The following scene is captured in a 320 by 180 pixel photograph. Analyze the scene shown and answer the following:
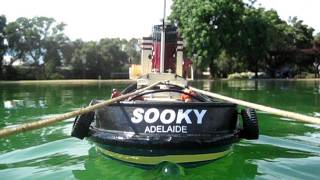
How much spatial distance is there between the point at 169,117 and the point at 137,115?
18.0 inches

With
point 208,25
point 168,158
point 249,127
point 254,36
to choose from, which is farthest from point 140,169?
point 254,36

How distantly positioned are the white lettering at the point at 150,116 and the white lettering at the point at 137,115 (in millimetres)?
76

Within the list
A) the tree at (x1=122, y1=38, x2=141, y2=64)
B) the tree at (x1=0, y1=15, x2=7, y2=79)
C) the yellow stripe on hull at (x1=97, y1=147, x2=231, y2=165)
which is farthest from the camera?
the tree at (x1=122, y1=38, x2=141, y2=64)

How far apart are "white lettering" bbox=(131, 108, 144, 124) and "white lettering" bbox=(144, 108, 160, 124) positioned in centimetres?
8

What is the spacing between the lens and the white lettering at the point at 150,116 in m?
7.02

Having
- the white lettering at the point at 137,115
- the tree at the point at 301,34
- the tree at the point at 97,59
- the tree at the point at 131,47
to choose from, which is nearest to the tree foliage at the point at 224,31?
the tree at the point at 301,34

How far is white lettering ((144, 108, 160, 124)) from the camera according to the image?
7020mm

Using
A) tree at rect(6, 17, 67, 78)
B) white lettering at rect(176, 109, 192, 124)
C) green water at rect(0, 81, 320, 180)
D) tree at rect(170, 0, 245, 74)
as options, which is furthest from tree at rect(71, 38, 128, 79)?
white lettering at rect(176, 109, 192, 124)

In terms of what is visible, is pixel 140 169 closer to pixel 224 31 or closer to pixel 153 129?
pixel 153 129

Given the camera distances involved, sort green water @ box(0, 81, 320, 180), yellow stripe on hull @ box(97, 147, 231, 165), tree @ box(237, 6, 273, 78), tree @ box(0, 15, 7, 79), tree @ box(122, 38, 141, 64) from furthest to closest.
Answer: tree @ box(122, 38, 141, 64), tree @ box(0, 15, 7, 79), tree @ box(237, 6, 273, 78), green water @ box(0, 81, 320, 180), yellow stripe on hull @ box(97, 147, 231, 165)

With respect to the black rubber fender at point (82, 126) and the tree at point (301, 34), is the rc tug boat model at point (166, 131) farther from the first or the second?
the tree at point (301, 34)

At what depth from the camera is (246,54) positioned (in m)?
56.9

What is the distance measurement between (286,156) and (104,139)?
3.36m

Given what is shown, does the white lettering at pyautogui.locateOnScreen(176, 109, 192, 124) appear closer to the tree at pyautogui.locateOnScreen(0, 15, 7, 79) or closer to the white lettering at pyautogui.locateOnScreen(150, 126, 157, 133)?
the white lettering at pyautogui.locateOnScreen(150, 126, 157, 133)
